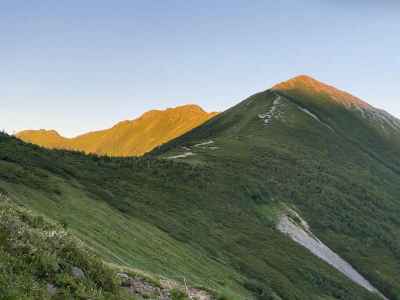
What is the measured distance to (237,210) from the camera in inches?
2625

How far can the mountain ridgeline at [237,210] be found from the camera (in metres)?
36.2

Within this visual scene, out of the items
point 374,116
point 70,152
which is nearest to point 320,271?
point 70,152

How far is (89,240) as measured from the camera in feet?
91.1

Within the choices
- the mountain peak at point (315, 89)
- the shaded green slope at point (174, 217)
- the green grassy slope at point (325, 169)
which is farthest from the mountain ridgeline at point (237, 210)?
the mountain peak at point (315, 89)

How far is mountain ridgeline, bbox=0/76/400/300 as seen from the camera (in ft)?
119

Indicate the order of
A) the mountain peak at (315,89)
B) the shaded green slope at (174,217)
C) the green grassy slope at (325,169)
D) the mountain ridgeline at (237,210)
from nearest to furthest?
the shaded green slope at (174,217) < the mountain ridgeline at (237,210) < the green grassy slope at (325,169) < the mountain peak at (315,89)

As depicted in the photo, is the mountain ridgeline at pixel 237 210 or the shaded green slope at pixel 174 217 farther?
the mountain ridgeline at pixel 237 210

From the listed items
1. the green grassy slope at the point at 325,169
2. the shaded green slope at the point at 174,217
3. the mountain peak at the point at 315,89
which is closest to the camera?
the shaded green slope at the point at 174,217

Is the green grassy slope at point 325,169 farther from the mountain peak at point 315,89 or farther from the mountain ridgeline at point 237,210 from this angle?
the mountain peak at point 315,89

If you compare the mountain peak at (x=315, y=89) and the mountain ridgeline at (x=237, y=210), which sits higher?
the mountain peak at (x=315, y=89)

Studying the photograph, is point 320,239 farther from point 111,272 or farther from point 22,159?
point 111,272

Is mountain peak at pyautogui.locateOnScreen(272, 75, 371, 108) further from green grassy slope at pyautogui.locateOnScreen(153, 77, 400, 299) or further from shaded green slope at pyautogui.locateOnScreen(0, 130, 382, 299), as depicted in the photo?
shaded green slope at pyautogui.locateOnScreen(0, 130, 382, 299)

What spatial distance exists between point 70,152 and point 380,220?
59608 mm

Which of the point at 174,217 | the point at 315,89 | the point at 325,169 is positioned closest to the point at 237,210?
the point at 174,217
